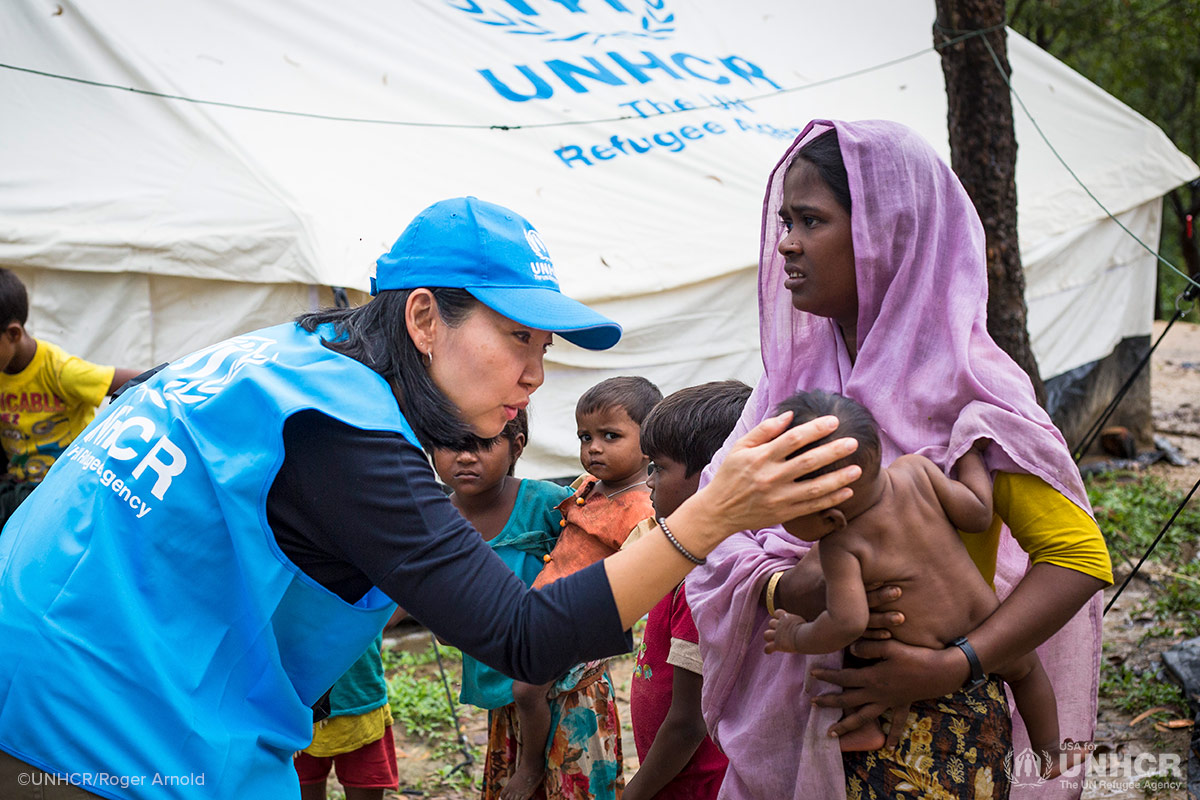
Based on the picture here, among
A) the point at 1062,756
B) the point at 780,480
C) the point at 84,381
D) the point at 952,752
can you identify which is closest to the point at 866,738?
the point at 952,752

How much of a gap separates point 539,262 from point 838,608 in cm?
80

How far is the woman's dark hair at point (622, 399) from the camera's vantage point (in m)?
2.92

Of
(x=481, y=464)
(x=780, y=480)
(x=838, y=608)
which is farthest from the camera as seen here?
(x=481, y=464)

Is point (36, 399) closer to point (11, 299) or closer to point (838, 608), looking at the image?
point (11, 299)

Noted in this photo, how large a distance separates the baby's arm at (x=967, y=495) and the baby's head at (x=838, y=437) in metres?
0.13

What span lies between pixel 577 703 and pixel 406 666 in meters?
2.40

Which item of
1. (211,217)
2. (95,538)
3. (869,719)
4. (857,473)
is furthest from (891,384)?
(211,217)

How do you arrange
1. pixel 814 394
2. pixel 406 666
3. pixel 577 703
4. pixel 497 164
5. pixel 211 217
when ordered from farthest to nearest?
pixel 497 164, pixel 406 666, pixel 211 217, pixel 577 703, pixel 814 394

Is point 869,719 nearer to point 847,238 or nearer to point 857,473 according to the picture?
point 857,473

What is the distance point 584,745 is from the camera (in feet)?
8.99

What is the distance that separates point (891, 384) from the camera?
1856 millimetres

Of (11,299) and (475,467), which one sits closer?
(475,467)

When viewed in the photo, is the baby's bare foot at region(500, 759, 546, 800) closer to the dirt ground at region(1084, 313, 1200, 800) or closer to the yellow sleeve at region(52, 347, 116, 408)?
the dirt ground at region(1084, 313, 1200, 800)

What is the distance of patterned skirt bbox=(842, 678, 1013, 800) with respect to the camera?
5.59 feet
